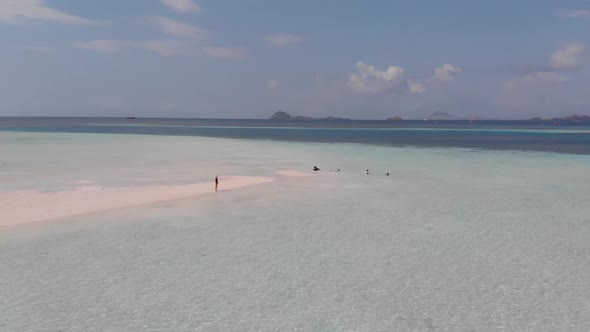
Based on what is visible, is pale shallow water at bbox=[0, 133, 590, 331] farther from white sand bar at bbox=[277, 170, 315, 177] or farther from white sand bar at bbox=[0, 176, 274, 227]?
white sand bar at bbox=[277, 170, 315, 177]

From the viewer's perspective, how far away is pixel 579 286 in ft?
33.2

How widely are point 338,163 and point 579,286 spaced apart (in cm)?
2795

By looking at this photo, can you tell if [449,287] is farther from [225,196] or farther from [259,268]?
[225,196]

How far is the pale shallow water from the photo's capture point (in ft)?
27.9

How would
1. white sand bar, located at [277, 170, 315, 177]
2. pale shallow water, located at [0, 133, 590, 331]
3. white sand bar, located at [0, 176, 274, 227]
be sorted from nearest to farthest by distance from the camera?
pale shallow water, located at [0, 133, 590, 331] < white sand bar, located at [0, 176, 274, 227] < white sand bar, located at [277, 170, 315, 177]

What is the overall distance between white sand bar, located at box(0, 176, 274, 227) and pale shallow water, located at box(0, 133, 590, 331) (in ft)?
3.99

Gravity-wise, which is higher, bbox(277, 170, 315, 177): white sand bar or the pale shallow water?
bbox(277, 170, 315, 177): white sand bar

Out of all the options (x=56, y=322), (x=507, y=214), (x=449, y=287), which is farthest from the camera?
(x=507, y=214)

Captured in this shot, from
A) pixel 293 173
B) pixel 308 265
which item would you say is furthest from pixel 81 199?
pixel 293 173

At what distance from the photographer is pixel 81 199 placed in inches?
759

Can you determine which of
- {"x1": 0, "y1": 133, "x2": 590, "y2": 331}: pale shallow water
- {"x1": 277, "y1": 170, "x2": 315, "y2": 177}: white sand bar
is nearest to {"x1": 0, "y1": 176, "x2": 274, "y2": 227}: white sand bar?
{"x1": 0, "y1": 133, "x2": 590, "y2": 331}: pale shallow water

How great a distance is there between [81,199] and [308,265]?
12.5 metres

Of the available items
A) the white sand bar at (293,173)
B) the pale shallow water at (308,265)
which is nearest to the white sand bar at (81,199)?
the pale shallow water at (308,265)

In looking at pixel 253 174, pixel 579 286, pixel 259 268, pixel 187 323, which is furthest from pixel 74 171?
pixel 579 286
